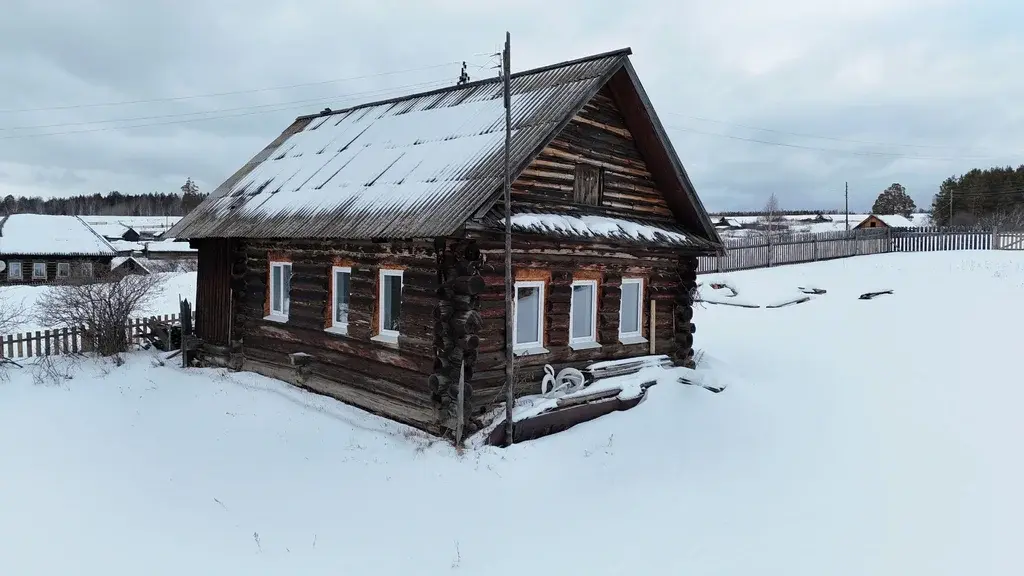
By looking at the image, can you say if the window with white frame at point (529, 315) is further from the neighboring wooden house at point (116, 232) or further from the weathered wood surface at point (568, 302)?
the neighboring wooden house at point (116, 232)

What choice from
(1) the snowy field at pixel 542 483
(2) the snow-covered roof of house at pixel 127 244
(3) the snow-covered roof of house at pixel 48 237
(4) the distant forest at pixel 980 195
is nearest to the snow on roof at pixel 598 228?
(1) the snowy field at pixel 542 483

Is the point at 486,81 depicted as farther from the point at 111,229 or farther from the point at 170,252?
the point at 111,229

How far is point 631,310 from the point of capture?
42.5 feet

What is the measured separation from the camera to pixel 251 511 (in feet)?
26.2

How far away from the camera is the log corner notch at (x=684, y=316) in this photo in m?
13.6

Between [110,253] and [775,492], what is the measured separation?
4895cm

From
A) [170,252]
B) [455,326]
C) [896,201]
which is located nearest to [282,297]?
[455,326]

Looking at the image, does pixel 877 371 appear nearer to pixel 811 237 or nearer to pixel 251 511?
pixel 251 511

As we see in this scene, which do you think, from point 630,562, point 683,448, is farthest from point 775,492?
point 630,562

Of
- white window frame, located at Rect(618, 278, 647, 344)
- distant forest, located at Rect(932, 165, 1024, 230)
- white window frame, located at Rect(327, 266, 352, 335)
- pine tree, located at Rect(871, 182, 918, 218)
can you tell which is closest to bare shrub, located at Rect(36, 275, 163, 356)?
white window frame, located at Rect(327, 266, 352, 335)

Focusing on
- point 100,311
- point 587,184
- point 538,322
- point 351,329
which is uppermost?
point 587,184

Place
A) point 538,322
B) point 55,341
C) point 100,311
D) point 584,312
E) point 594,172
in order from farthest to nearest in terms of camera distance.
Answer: point 100,311
point 55,341
point 594,172
point 584,312
point 538,322

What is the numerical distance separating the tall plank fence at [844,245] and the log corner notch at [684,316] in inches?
563

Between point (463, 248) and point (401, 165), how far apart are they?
10.5 feet
